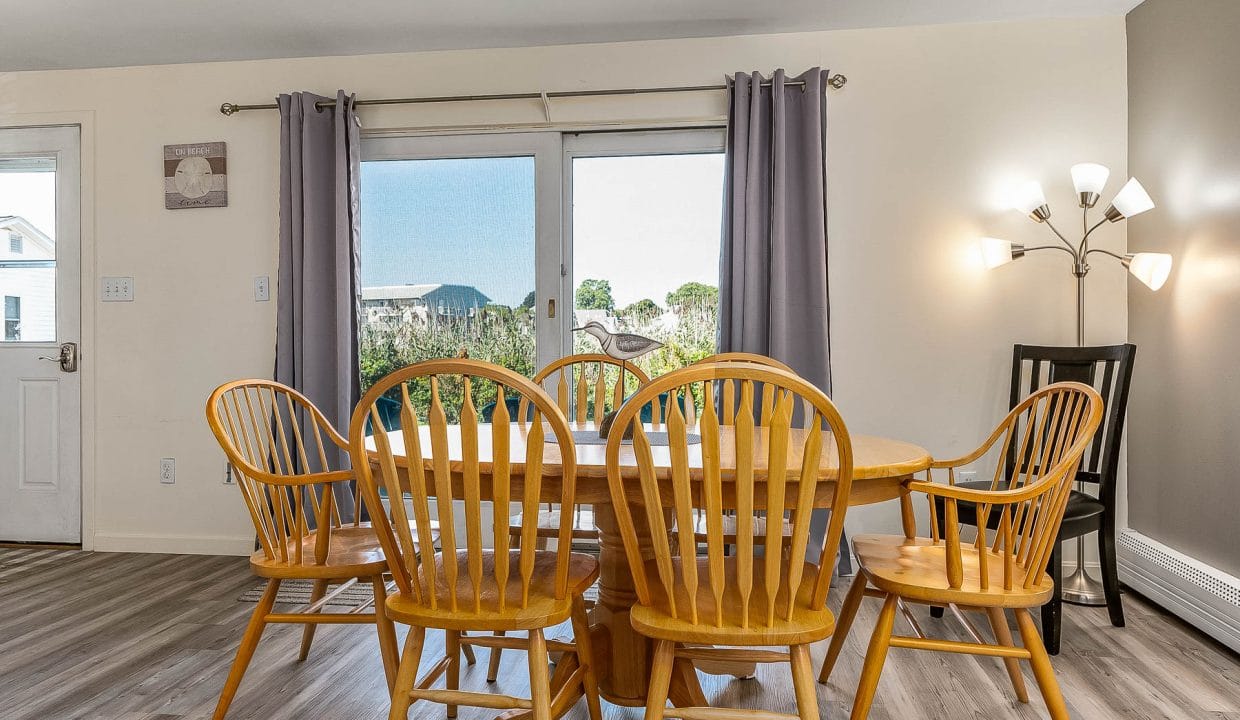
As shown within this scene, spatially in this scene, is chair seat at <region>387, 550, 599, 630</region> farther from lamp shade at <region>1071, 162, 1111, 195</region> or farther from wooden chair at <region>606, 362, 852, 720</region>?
lamp shade at <region>1071, 162, 1111, 195</region>

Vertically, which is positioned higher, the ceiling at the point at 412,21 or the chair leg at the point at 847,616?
the ceiling at the point at 412,21

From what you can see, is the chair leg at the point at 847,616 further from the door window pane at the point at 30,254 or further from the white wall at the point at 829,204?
the door window pane at the point at 30,254

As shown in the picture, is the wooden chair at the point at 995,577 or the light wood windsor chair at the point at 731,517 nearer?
the wooden chair at the point at 995,577

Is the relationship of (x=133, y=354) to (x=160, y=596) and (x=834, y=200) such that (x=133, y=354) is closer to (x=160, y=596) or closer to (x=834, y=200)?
(x=160, y=596)

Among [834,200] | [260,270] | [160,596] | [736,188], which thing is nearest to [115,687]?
[160,596]

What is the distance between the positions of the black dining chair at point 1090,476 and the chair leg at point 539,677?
138 centimetres

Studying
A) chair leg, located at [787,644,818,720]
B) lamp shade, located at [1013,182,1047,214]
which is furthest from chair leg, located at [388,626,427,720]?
lamp shade, located at [1013,182,1047,214]

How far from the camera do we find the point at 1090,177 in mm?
2832

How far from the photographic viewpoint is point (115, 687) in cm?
207

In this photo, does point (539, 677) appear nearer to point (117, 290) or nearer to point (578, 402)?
point (578, 402)

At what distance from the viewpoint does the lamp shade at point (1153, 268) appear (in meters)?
2.68

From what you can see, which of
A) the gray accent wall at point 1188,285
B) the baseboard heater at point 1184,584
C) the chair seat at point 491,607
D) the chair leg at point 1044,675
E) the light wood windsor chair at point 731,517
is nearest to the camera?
the chair seat at point 491,607

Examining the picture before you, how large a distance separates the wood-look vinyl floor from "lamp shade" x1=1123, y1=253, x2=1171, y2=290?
1157 millimetres

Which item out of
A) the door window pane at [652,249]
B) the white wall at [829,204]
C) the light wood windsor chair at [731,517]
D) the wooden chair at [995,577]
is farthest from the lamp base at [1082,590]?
the door window pane at [652,249]
